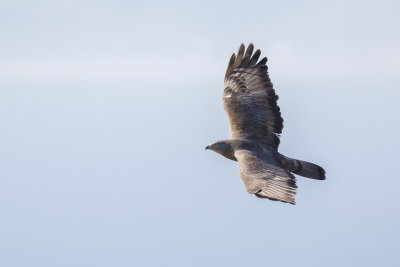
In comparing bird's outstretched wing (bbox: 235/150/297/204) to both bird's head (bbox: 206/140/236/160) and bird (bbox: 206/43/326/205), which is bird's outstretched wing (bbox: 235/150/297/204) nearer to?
bird (bbox: 206/43/326/205)

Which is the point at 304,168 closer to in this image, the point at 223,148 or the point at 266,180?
the point at 223,148

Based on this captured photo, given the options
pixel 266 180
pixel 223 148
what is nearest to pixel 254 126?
pixel 223 148

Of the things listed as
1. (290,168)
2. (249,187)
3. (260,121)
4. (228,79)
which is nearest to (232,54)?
(228,79)

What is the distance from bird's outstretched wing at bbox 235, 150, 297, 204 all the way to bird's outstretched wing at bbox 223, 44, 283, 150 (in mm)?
1823

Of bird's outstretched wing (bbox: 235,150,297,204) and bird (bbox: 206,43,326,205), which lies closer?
bird's outstretched wing (bbox: 235,150,297,204)

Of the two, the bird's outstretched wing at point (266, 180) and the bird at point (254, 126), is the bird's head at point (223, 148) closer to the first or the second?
the bird at point (254, 126)

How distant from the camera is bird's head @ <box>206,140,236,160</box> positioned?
1912cm

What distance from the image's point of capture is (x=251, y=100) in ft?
67.0

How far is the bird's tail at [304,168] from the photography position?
18.7 metres

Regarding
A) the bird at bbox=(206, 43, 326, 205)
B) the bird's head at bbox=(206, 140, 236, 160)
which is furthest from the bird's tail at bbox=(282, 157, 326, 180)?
the bird's head at bbox=(206, 140, 236, 160)

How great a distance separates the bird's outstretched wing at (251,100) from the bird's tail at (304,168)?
104 centimetres

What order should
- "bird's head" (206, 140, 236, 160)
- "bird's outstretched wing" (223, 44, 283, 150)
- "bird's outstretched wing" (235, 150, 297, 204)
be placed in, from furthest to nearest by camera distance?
"bird's outstretched wing" (223, 44, 283, 150) → "bird's head" (206, 140, 236, 160) → "bird's outstretched wing" (235, 150, 297, 204)

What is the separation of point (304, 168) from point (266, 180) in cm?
252

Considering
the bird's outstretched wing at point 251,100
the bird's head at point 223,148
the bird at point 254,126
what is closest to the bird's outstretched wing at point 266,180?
the bird at point 254,126
